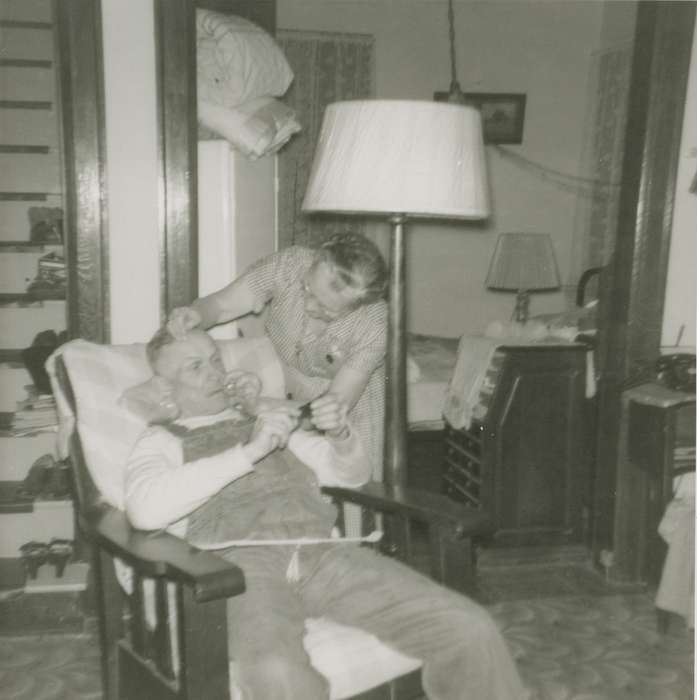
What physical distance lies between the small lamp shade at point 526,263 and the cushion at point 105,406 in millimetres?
3095

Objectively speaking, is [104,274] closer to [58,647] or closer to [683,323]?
[58,647]

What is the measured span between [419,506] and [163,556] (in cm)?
53

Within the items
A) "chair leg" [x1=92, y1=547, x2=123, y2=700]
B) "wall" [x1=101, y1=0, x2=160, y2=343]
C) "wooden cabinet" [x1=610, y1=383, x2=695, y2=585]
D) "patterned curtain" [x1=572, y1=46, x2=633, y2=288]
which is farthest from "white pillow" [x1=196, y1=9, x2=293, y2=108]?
"patterned curtain" [x1=572, y1=46, x2=633, y2=288]

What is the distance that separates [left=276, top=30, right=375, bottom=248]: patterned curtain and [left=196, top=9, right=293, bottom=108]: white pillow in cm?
282

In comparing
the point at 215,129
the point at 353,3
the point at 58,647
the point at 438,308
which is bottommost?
the point at 58,647

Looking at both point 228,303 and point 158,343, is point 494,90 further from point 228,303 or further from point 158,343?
point 158,343

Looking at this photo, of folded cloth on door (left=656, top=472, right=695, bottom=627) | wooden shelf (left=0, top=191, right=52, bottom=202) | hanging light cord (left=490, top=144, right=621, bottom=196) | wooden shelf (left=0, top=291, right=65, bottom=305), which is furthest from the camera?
hanging light cord (left=490, top=144, right=621, bottom=196)

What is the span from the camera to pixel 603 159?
19.0ft

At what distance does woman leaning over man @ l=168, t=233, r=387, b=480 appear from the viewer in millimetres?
1906

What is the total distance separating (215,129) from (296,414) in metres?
1.22

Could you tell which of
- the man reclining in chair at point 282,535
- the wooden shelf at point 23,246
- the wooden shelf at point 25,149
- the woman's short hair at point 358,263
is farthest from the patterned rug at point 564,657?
the wooden shelf at point 25,149

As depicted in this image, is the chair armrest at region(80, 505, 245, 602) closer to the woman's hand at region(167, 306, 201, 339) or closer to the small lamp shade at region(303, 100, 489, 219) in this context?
the woman's hand at region(167, 306, 201, 339)

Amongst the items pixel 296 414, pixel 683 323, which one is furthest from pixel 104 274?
pixel 683 323

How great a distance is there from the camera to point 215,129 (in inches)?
101
